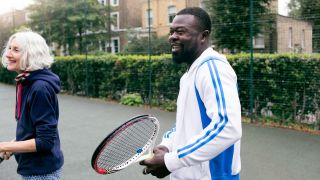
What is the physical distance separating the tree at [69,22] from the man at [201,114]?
1609cm

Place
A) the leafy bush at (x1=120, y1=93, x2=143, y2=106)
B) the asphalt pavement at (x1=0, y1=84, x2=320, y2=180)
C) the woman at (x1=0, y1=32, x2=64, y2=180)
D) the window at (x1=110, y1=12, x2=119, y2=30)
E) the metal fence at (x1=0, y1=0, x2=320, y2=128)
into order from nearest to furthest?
the woman at (x1=0, y1=32, x2=64, y2=180), the asphalt pavement at (x1=0, y1=84, x2=320, y2=180), the metal fence at (x1=0, y1=0, x2=320, y2=128), the leafy bush at (x1=120, y1=93, x2=143, y2=106), the window at (x1=110, y1=12, x2=119, y2=30)

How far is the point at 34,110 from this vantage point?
2627 millimetres

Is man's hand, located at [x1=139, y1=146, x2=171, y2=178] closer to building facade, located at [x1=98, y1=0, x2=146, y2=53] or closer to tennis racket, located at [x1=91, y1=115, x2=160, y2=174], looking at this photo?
tennis racket, located at [x1=91, y1=115, x2=160, y2=174]

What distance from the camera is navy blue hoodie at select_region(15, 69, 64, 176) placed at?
2.63 m

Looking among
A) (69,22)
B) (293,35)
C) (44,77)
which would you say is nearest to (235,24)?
(293,35)

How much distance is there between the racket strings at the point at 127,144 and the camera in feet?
7.53

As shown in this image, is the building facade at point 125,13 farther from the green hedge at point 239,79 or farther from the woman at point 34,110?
the woman at point 34,110

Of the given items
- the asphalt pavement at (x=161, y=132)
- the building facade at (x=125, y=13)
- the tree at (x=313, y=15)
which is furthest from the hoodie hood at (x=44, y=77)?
the building facade at (x=125, y=13)

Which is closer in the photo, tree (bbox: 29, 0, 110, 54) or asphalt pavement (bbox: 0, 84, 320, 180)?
asphalt pavement (bbox: 0, 84, 320, 180)

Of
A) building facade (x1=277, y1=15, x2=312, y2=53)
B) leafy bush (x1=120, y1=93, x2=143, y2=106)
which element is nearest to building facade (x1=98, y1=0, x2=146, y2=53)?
leafy bush (x1=120, y1=93, x2=143, y2=106)

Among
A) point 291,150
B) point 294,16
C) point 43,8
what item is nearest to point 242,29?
point 294,16

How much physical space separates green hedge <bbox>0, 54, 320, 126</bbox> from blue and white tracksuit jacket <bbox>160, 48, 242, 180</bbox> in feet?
22.6

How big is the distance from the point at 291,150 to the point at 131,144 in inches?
201

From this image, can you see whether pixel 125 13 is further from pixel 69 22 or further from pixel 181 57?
pixel 181 57
